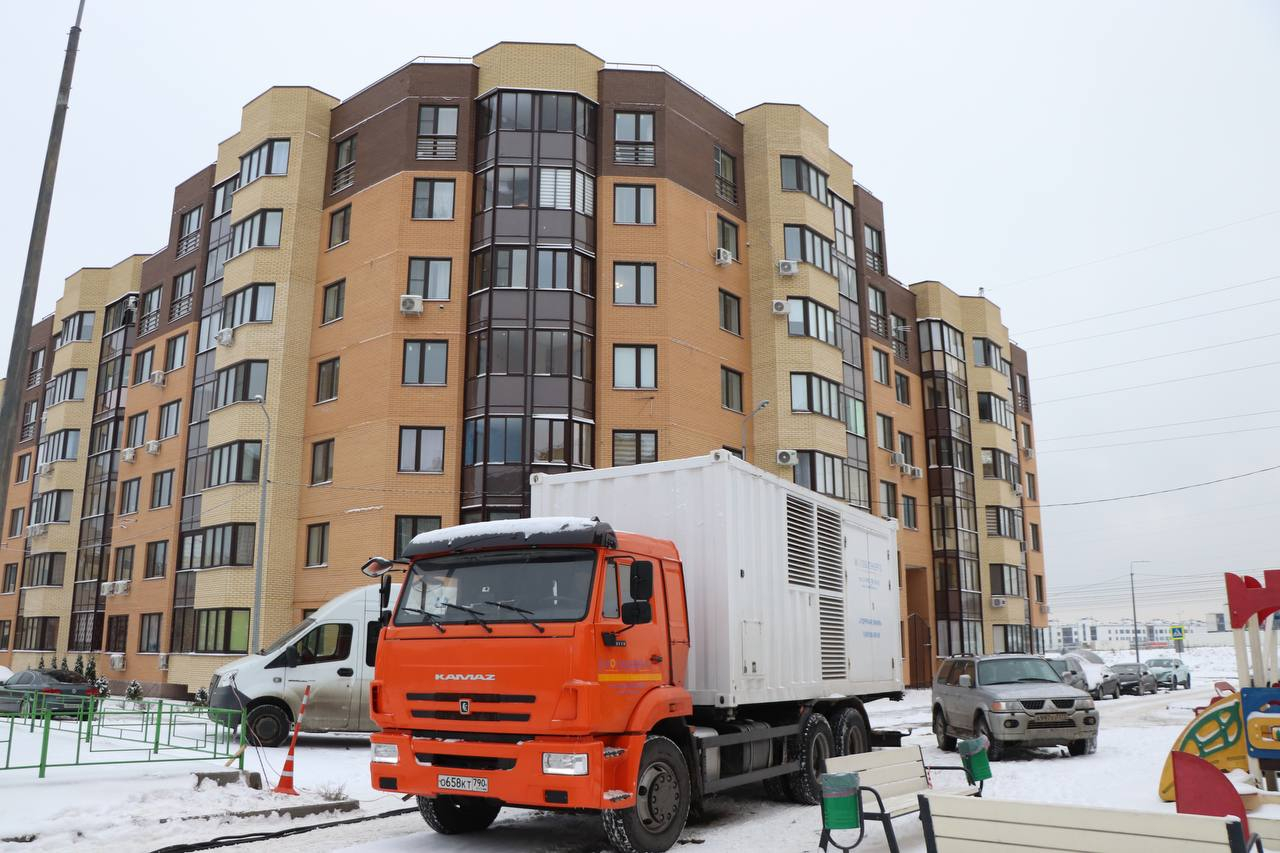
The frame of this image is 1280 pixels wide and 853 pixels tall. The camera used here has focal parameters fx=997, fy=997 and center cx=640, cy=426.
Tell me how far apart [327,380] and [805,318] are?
1729 cm

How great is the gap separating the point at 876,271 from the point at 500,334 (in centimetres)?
2145

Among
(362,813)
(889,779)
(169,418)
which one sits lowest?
(362,813)

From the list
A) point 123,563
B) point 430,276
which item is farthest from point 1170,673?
point 123,563

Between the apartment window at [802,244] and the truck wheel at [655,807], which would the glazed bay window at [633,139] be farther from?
the truck wheel at [655,807]

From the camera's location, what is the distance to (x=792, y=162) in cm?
3816

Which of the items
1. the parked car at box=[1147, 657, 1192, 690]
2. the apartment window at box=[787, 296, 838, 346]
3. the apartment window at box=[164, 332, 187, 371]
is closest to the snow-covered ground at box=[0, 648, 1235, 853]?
the apartment window at box=[787, 296, 838, 346]

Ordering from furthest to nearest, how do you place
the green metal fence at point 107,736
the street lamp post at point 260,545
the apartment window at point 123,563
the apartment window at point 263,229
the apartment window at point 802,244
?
the apartment window at point 123,563
the apartment window at point 802,244
the apartment window at point 263,229
the street lamp post at point 260,545
the green metal fence at point 107,736

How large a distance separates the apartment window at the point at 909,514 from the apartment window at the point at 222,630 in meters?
28.4

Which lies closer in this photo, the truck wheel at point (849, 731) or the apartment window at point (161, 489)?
the truck wheel at point (849, 731)

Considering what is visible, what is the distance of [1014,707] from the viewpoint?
51.6 ft

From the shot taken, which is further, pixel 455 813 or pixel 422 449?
pixel 422 449

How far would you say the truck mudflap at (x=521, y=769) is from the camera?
7.92 metres

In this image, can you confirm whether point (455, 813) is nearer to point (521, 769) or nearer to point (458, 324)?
point (521, 769)

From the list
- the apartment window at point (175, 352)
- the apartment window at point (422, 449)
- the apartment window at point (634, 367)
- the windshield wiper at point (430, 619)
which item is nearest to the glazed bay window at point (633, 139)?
the apartment window at point (634, 367)
